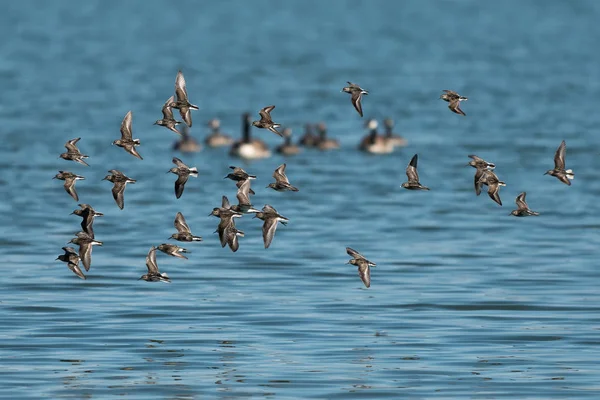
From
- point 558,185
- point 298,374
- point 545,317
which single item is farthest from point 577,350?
point 558,185

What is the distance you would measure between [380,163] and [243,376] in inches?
1060

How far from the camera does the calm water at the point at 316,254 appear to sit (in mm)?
21266

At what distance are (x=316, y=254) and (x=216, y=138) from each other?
20.8 metres

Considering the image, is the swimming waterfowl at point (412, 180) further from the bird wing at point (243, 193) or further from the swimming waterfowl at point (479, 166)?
the bird wing at point (243, 193)

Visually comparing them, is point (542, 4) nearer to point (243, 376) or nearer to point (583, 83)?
point (583, 83)

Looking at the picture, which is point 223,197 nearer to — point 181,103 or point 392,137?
point 181,103

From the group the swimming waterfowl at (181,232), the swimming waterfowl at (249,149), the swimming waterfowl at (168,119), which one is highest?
the swimming waterfowl at (249,149)

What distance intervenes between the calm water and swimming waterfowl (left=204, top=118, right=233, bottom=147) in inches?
27.9

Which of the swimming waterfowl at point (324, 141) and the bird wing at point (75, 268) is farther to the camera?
the swimming waterfowl at point (324, 141)

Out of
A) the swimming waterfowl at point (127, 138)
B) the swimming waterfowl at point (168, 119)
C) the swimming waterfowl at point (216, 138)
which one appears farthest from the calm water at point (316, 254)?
the swimming waterfowl at point (168, 119)

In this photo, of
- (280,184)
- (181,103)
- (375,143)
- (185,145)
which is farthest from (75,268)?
(375,143)

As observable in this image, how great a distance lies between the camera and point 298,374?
20859mm

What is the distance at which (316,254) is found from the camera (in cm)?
3148

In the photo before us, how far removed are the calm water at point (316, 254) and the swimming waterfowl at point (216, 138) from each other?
709mm
